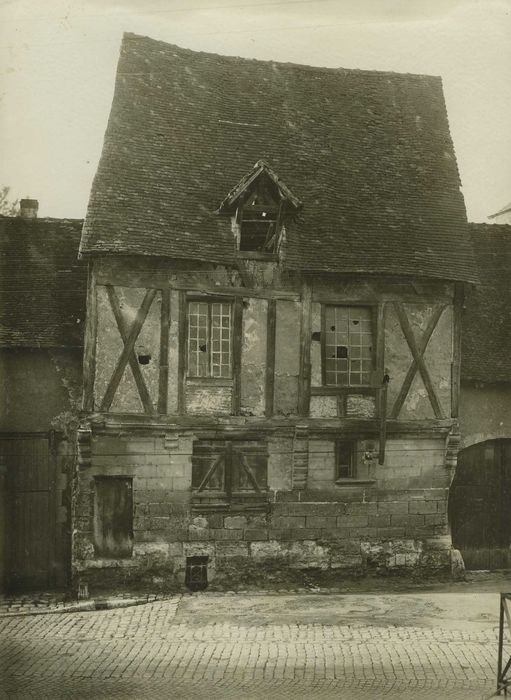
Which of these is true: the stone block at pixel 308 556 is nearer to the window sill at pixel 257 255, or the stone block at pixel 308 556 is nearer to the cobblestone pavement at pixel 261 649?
the cobblestone pavement at pixel 261 649

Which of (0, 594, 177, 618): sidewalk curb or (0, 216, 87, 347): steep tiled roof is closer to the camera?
(0, 594, 177, 618): sidewalk curb

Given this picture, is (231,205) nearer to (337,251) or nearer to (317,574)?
(337,251)

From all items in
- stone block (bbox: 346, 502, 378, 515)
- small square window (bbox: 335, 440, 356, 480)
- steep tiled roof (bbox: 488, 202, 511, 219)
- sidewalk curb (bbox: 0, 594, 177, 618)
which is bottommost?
sidewalk curb (bbox: 0, 594, 177, 618)

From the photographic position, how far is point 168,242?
1338 centimetres

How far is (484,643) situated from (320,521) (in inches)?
172

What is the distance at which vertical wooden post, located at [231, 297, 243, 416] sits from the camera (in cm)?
1374

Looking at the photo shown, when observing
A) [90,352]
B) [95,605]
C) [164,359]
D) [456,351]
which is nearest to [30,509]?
[95,605]

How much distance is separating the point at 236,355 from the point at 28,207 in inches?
240

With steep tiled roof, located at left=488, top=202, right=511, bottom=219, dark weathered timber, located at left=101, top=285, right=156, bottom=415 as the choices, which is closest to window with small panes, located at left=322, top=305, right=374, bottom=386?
dark weathered timber, located at left=101, top=285, right=156, bottom=415

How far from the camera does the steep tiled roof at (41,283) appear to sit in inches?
555

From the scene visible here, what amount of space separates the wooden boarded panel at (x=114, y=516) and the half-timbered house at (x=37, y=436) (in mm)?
1118

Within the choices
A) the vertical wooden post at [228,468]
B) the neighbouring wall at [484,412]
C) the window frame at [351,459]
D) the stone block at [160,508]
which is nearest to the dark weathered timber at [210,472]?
the vertical wooden post at [228,468]

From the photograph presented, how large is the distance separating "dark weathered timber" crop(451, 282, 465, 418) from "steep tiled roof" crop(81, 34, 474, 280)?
54 cm

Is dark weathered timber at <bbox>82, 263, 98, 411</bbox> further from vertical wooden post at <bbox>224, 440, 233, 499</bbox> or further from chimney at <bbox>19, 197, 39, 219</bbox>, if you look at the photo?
chimney at <bbox>19, 197, 39, 219</bbox>
